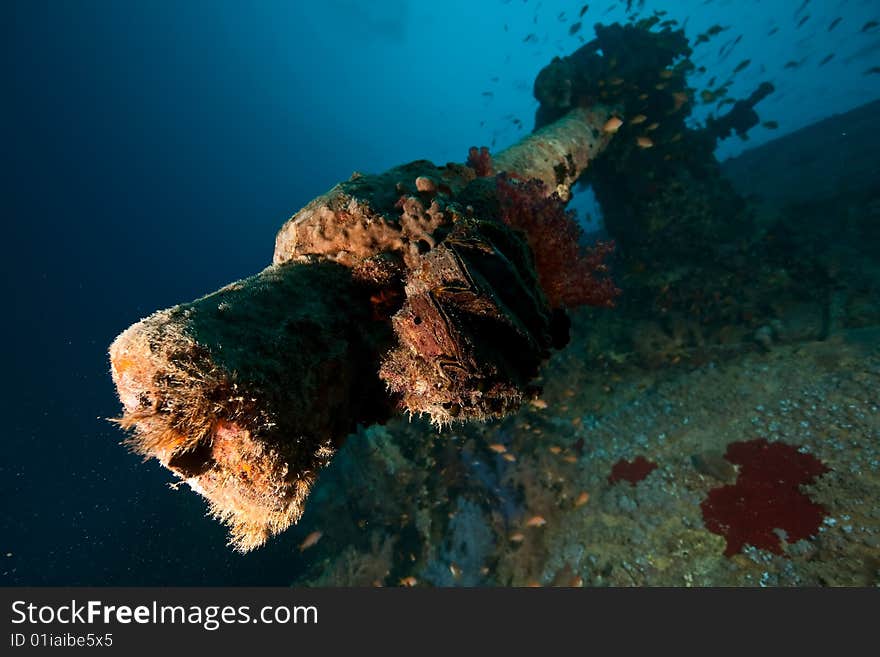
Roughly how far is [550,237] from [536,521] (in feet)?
19.5

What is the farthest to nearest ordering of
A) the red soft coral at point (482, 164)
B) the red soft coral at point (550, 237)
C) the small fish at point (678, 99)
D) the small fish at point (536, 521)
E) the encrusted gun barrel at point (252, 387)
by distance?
the small fish at point (678, 99), the small fish at point (536, 521), the red soft coral at point (482, 164), the red soft coral at point (550, 237), the encrusted gun barrel at point (252, 387)

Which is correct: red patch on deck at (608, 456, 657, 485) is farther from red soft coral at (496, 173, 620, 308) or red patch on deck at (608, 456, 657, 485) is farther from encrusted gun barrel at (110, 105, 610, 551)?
encrusted gun barrel at (110, 105, 610, 551)

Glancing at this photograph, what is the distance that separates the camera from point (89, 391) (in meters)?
28.1

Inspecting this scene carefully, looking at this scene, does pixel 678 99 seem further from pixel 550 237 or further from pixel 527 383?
pixel 527 383

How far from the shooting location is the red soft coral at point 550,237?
3.91 m

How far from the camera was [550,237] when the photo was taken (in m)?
4.00

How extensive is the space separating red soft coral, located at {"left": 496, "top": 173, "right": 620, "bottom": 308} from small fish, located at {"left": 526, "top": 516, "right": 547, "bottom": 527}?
16.6 feet

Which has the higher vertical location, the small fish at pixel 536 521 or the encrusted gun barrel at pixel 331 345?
the encrusted gun barrel at pixel 331 345

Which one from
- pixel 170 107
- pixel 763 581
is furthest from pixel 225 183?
pixel 763 581

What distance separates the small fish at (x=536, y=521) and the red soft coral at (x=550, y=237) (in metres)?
5.07

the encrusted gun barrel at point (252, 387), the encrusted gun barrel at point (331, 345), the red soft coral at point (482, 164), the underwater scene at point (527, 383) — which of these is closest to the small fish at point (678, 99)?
the underwater scene at point (527, 383)

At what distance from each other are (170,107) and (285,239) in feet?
268

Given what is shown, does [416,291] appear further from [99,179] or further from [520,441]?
[99,179]

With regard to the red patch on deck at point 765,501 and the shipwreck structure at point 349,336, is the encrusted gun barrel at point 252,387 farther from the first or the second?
the red patch on deck at point 765,501
